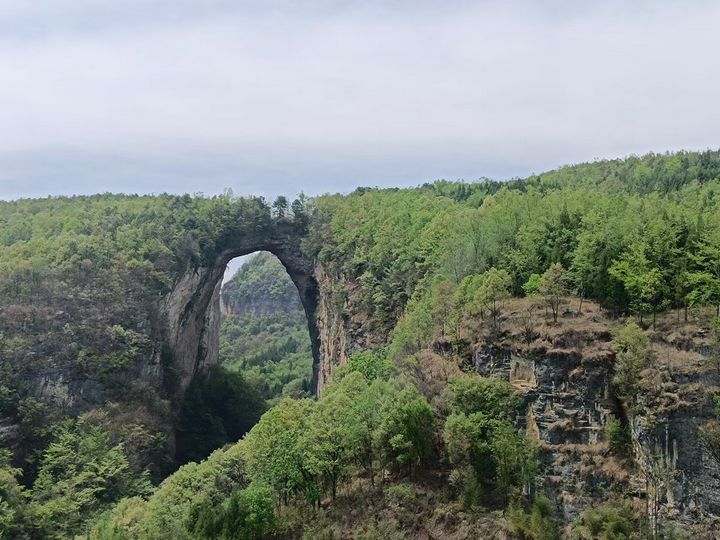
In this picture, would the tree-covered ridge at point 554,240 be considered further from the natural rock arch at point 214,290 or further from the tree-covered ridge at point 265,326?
the tree-covered ridge at point 265,326

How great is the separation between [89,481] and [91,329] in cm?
1625

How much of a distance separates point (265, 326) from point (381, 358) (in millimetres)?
101734

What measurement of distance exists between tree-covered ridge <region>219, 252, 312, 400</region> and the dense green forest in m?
37.0

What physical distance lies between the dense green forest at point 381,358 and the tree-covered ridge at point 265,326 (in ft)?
121

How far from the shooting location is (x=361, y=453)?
117 ft

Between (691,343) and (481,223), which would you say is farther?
(481,223)

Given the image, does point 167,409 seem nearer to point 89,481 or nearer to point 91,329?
point 91,329

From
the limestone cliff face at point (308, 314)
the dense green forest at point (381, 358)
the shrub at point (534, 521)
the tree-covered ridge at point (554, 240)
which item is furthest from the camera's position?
the limestone cliff face at point (308, 314)

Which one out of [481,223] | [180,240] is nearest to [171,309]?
[180,240]

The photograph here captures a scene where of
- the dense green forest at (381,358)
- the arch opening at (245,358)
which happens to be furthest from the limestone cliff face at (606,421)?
the arch opening at (245,358)

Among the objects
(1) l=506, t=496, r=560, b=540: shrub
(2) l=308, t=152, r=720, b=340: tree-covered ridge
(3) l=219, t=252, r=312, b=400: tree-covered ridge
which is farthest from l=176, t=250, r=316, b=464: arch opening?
(1) l=506, t=496, r=560, b=540: shrub

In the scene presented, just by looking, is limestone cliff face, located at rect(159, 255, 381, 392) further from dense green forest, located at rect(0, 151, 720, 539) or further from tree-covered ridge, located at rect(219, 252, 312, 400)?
tree-covered ridge, located at rect(219, 252, 312, 400)

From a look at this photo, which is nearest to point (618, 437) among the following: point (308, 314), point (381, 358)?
point (381, 358)

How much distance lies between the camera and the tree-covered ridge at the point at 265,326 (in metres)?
115
